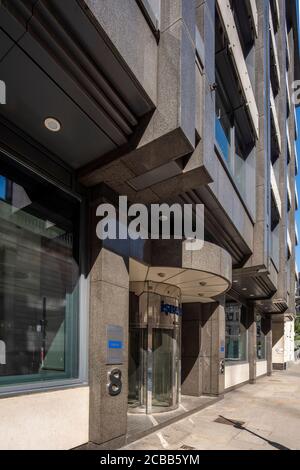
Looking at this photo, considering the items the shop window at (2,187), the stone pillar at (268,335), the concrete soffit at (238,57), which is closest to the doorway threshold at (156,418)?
the shop window at (2,187)

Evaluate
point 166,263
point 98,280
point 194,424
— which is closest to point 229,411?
point 194,424

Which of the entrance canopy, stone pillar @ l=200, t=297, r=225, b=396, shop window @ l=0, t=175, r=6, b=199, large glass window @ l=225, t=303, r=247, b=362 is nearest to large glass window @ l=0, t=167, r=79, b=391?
shop window @ l=0, t=175, r=6, b=199

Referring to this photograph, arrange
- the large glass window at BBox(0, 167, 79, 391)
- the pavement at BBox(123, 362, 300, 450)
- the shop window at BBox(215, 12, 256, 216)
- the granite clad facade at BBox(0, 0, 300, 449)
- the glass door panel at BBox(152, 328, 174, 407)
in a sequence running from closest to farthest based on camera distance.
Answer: the granite clad facade at BBox(0, 0, 300, 449), the large glass window at BBox(0, 167, 79, 391), the pavement at BBox(123, 362, 300, 450), the glass door panel at BBox(152, 328, 174, 407), the shop window at BBox(215, 12, 256, 216)

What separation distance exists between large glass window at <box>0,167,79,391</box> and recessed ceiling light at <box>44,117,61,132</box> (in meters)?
0.88

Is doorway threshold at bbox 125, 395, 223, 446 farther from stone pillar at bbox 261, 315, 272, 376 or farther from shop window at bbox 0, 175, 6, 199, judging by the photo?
stone pillar at bbox 261, 315, 272, 376

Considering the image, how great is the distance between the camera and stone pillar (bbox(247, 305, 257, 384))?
22391 millimetres

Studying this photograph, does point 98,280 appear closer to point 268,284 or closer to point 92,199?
point 92,199

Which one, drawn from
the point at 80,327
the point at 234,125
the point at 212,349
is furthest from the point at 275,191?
the point at 80,327

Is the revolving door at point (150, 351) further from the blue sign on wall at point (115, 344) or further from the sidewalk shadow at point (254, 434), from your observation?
the blue sign on wall at point (115, 344)

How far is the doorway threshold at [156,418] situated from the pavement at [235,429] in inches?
5.1

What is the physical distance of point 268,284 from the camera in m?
19.5

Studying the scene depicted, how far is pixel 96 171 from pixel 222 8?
728 centimetres

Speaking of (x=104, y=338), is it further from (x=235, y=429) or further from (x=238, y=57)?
(x=238, y=57)

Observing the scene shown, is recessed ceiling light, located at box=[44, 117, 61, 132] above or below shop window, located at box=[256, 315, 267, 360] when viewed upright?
above
